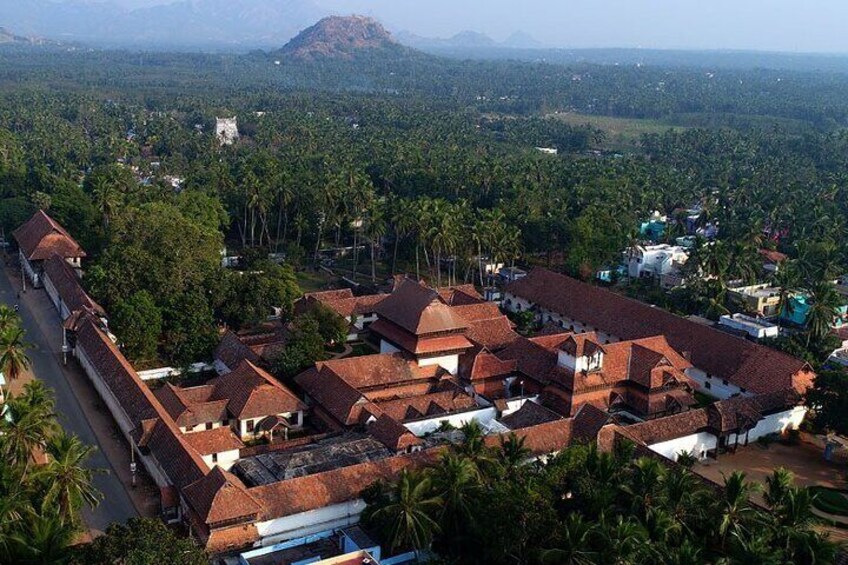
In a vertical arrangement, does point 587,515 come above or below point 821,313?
below

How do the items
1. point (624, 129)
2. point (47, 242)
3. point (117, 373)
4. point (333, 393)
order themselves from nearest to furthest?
point (333, 393)
point (117, 373)
point (47, 242)
point (624, 129)

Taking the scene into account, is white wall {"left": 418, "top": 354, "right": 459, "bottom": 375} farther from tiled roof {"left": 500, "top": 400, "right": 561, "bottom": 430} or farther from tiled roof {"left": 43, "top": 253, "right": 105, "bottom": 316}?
tiled roof {"left": 43, "top": 253, "right": 105, "bottom": 316}

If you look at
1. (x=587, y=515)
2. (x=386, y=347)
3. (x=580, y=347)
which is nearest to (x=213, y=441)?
(x=386, y=347)

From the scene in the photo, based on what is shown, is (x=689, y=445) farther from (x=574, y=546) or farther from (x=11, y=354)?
(x=11, y=354)

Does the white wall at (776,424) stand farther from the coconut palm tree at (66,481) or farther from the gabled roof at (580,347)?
the coconut palm tree at (66,481)

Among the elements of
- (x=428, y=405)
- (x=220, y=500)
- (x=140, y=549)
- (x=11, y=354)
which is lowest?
(x=428, y=405)

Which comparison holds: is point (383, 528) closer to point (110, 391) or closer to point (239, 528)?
point (239, 528)

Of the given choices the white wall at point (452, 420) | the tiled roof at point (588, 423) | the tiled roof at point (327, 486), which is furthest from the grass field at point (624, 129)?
the tiled roof at point (327, 486)
